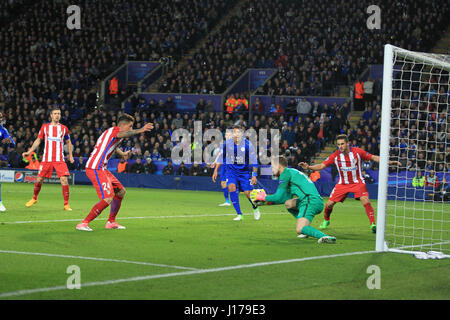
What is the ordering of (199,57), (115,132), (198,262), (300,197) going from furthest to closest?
(199,57)
(115,132)
(300,197)
(198,262)

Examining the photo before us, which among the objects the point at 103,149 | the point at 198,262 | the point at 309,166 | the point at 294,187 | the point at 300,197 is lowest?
the point at 198,262

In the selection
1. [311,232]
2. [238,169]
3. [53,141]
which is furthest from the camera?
[53,141]

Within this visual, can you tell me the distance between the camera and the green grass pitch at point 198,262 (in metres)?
6.44

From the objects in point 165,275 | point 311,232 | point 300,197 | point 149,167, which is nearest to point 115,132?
point 300,197

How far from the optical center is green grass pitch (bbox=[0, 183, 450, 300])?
21.1 ft

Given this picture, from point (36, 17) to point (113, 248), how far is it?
112 feet

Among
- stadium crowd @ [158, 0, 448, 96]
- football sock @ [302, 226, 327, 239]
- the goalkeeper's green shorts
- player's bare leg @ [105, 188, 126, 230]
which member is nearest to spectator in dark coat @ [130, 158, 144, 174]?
stadium crowd @ [158, 0, 448, 96]

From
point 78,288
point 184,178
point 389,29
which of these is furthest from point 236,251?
point 389,29

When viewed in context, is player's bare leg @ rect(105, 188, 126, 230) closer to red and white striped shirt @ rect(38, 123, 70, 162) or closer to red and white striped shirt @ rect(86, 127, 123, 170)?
red and white striped shirt @ rect(86, 127, 123, 170)

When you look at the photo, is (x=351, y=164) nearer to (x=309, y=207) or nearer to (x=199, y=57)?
(x=309, y=207)

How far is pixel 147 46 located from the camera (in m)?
38.1

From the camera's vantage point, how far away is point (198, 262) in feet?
27.1

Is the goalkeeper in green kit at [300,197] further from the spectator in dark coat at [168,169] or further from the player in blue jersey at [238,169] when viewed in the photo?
the spectator in dark coat at [168,169]
